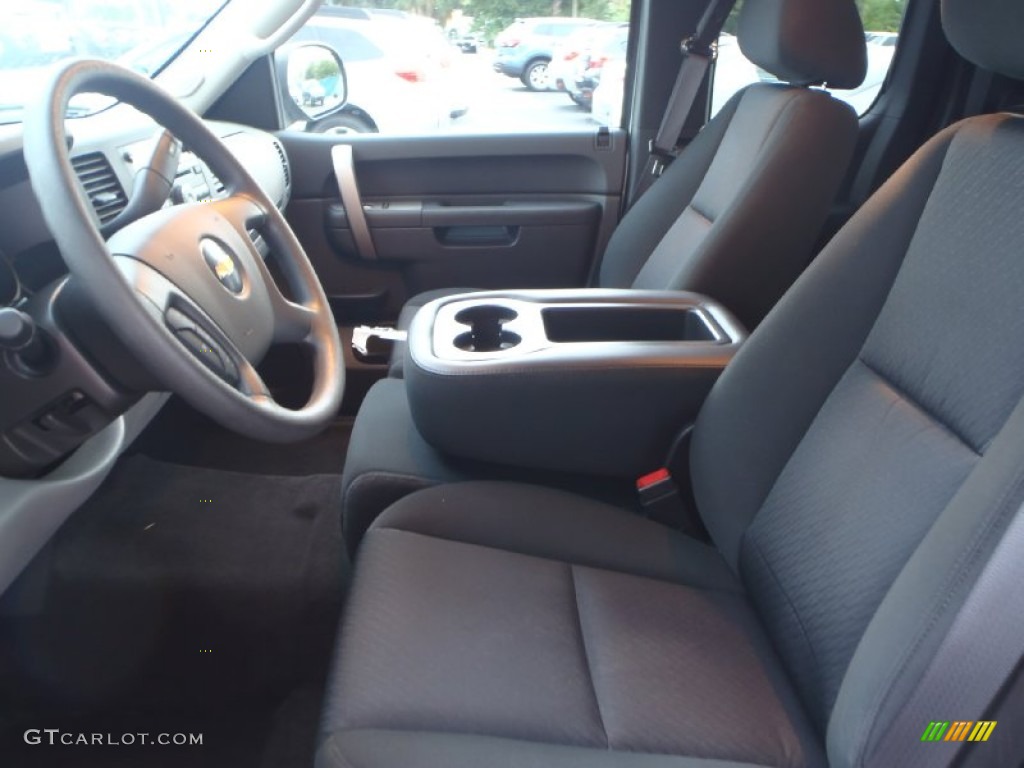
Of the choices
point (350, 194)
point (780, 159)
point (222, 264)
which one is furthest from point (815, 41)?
point (350, 194)

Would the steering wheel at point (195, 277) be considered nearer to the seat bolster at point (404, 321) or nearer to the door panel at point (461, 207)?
the seat bolster at point (404, 321)

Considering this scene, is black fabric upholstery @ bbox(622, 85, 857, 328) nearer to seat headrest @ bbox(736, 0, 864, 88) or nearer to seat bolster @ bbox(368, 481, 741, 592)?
seat headrest @ bbox(736, 0, 864, 88)

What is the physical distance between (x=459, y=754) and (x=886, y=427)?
503mm

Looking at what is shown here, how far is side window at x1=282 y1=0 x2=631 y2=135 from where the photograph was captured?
1.92m

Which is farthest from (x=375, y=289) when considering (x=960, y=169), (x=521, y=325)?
(x=960, y=169)

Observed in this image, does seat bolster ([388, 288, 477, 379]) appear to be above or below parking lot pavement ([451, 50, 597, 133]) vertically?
below

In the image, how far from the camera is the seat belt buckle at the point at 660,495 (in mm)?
1110

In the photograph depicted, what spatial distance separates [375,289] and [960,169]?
1478 mm

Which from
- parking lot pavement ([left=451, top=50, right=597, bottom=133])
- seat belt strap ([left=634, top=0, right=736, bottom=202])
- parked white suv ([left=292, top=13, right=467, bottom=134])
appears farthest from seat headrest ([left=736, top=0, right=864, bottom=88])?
parked white suv ([left=292, top=13, right=467, bottom=134])

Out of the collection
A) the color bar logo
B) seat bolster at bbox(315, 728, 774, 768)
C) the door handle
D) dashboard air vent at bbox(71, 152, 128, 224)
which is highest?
dashboard air vent at bbox(71, 152, 128, 224)

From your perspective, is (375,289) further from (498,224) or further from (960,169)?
(960,169)

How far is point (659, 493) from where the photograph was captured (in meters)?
1.11

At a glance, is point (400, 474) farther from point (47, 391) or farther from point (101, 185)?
point (101, 185)

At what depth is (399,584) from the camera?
891 mm
